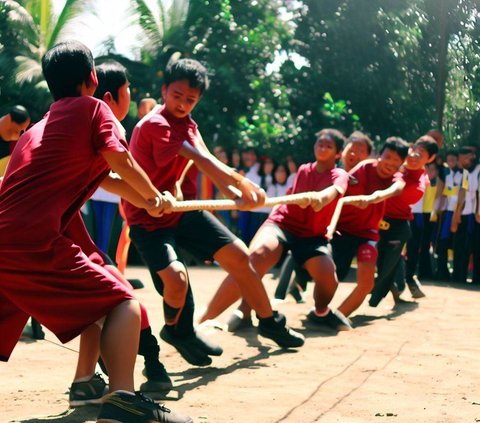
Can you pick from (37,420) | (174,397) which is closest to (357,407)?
(174,397)

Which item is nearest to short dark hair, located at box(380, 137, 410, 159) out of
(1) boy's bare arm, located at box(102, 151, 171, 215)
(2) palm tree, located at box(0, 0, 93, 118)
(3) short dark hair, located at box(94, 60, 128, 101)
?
(3) short dark hair, located at box(94, 60, 128, 101)

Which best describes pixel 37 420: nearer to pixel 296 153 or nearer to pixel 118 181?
pixel 118 181

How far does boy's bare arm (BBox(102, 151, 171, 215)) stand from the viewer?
399 cm

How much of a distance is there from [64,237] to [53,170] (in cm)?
26

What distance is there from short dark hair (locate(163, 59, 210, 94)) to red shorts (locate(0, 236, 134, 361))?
1939 mm

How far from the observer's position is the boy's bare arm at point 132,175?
157 inches

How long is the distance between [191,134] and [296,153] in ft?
39.1

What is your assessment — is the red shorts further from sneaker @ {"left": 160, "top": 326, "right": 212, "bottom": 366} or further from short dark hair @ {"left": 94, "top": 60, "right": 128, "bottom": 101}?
Answer: sneaker @ {"left": 160, "top": 326, "right": 212, "bottom": 366}

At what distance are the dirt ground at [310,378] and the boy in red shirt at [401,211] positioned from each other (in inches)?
33.1

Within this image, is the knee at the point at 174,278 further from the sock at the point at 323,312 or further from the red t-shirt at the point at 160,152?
the sock at the point at 323,312

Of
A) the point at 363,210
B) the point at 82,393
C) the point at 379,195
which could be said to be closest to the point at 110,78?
the point at 82,393

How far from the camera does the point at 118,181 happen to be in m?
4.46

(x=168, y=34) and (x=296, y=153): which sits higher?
(x=168, y=34)

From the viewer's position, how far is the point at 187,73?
18.6 ft
